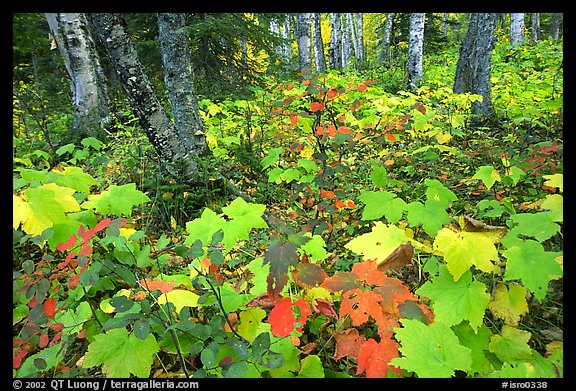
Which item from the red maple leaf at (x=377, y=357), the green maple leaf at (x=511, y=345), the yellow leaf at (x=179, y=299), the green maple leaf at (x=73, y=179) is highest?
the green maple leaf at (x=73, y=179)

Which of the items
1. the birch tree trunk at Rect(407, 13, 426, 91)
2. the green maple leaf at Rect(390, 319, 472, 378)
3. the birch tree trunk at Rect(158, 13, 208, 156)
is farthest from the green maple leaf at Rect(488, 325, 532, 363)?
the birch tree trunk at Rect(407, 13, 426, 91)

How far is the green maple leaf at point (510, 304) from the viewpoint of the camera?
1.50 meters

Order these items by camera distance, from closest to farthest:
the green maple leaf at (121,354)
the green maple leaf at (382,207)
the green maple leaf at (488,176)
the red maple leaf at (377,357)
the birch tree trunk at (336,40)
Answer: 1. the red maple leaf at (377,357)
2. the green maple leaf at (121,354)
3. the green maple leaf at (382,207)
4. the green maple leaf at (488,176)
5. the birch tree trunk at (336,40)

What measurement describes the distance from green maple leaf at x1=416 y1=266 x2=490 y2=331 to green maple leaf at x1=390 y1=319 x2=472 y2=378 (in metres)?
0.07

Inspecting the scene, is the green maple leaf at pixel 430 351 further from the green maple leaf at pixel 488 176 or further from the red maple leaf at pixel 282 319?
the green maple leaf at pixel 488 176

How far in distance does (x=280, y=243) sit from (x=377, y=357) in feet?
2.13

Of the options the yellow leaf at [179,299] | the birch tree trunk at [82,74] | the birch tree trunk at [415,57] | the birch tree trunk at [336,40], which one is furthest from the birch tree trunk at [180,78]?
the birch tree trunk at [336,40]

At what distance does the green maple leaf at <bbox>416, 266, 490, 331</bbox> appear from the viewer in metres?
1.39

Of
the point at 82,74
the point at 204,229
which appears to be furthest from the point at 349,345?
the point at 82,74

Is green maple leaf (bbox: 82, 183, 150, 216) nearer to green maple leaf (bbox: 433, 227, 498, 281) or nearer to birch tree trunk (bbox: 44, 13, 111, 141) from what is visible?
green maple leaf (bbox: 433, 227, 498, 281)

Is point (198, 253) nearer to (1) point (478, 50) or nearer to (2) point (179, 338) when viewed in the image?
(2) point (179, 338)

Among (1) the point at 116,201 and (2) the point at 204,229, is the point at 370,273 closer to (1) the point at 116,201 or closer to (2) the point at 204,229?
(2) the point at 204,229

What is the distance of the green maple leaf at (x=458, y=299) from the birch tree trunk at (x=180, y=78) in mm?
3549
